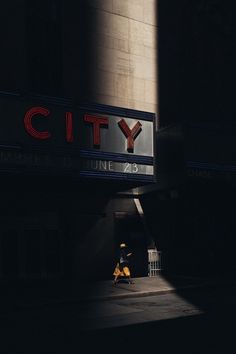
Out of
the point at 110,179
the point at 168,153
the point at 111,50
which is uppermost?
the point at 111,50

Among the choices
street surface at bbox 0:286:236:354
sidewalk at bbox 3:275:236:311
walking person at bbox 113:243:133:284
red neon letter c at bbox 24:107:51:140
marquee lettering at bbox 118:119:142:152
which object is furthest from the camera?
marquee lettering at bbox 118:119:142:152

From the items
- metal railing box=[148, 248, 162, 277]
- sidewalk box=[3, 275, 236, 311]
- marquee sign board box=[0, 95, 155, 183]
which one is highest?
marquee sign board box=[0, 95, 155, 183]

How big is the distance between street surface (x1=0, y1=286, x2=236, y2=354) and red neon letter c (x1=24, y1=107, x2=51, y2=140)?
5849 millimetres

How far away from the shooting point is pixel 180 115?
24.9 metres

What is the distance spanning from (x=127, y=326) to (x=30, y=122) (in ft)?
27.4

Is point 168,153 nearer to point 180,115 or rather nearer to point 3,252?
point 180,115

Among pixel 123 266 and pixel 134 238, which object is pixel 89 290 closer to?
pixel 123 266

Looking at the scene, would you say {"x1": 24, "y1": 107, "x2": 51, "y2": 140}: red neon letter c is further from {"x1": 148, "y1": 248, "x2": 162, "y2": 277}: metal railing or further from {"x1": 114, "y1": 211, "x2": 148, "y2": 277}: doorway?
{"x1": 148, "y1": 248, "x2": 162, "y2": 277}: metal railing

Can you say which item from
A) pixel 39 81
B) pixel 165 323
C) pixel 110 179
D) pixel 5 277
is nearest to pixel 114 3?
pixel 39 81

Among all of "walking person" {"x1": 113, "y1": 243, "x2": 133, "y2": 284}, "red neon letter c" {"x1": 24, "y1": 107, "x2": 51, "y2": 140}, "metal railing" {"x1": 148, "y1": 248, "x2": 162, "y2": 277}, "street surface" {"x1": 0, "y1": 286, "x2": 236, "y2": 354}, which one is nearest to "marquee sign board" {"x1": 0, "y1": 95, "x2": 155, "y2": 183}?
"red neon letter c" {"x1": 24, "y1": 107, "x2": 51, "y2": 140}

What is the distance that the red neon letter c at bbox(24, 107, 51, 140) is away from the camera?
1714 centimetres

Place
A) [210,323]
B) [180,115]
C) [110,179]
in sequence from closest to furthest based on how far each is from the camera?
[210,323] < [110,179] < [180,115]

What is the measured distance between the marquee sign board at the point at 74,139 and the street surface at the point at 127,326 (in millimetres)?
5038

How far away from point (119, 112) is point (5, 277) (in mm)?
7909
